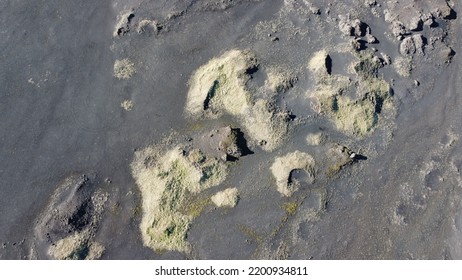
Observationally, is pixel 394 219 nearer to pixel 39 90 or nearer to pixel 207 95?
pixel 207 95

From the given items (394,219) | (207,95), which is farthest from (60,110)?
(394,219)

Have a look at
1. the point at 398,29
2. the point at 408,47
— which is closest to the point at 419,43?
the point at 408,47

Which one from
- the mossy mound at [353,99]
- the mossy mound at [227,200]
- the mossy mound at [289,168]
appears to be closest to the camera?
the mossy mound at [227,200]

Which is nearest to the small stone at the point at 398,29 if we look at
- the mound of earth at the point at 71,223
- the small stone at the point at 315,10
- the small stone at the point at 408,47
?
the small stone at the point at 408,47

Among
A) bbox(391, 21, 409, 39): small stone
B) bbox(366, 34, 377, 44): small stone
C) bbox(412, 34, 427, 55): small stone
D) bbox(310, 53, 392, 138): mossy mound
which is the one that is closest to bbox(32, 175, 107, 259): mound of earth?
bbox(310, 53, 392, 138): mossy mound

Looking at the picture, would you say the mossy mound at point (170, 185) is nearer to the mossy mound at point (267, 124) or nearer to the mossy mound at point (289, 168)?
the mossy mound at point (267, 124)

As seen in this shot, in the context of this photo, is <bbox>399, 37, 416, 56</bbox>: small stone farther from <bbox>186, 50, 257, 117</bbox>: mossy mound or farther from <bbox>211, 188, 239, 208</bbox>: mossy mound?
<bbox>211, 188, 239, 208</bbox>: mossy mound

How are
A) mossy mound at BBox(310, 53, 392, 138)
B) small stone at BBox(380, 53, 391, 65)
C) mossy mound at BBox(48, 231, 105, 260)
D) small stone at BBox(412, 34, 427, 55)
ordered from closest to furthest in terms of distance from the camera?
mossy mound at BBox(48, 231, 105, 260) → mossy mound at BBox(310, 53, 392, 138) → small stone at BBox(380, 53, 391, 65) → small stone at BBox(412, 34, 427, 55)
